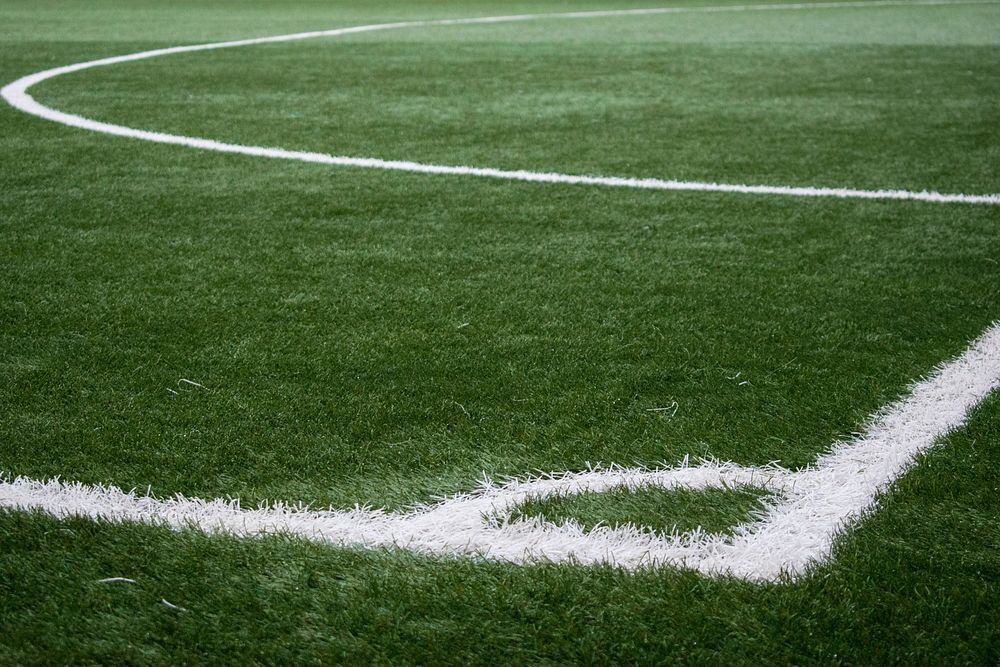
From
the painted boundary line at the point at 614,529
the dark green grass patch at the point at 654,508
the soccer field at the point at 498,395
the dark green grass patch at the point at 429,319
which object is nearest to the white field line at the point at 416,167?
the soccer field at the point at 498,395

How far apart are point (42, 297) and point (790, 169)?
2.87 m

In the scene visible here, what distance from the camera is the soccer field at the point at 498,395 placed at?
4.90 feet

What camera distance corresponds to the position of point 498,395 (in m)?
2.20

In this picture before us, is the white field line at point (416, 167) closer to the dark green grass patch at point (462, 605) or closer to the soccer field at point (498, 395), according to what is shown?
the soccer field at point (498, 395)

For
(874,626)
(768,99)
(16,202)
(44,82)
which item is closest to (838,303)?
(874,626)

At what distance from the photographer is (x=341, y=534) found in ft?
5.53

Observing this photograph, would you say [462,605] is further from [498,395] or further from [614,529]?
[498,395]

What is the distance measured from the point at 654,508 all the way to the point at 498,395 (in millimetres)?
522

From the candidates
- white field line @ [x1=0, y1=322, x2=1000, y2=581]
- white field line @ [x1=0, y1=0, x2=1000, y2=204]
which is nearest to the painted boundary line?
white field line @ [x1=0, y1=322, x2=1000, y2=581]

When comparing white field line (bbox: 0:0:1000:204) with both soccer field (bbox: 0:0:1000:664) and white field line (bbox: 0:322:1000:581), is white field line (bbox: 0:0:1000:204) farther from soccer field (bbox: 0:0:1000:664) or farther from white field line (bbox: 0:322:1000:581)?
white field line (bbox: 0:322:1000:581)

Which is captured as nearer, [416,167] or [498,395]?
[498,395]

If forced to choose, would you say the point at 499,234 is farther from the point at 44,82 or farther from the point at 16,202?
the point at 44,82

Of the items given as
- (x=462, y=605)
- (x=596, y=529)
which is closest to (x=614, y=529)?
(x=596, y=529)

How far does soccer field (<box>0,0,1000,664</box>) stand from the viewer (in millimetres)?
1493
